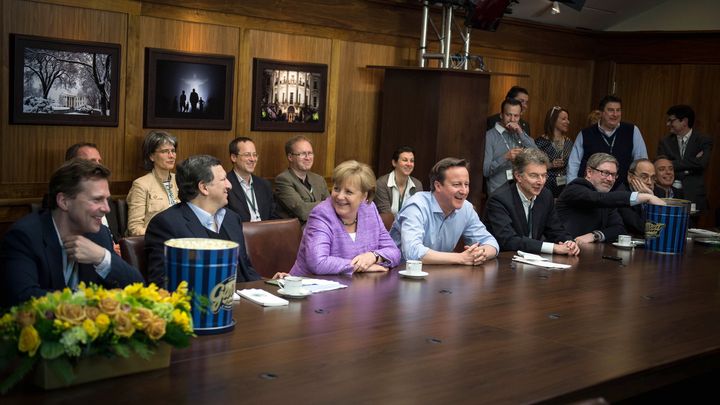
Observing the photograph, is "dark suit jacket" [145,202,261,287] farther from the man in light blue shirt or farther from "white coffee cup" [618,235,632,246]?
"white coffee cup" [618,235,632,246]

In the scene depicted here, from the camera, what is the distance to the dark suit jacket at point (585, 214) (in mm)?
5531

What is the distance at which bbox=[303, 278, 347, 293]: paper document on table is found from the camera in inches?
141

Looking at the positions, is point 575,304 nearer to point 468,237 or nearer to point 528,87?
point 468,237

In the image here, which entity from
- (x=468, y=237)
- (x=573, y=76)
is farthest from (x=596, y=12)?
(x=468, y=237)

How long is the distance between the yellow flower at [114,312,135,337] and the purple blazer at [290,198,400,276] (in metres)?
1.72

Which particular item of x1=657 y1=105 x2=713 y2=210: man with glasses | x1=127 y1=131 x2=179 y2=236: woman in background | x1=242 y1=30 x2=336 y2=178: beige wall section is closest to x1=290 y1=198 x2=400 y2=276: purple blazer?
x1=127 y1=131 x2=179 y2=236: woman in background

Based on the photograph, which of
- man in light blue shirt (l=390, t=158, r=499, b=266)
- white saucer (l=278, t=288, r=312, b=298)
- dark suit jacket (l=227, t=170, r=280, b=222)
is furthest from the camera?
dark suit jacket (l=227, t=170, r=280, b=222)

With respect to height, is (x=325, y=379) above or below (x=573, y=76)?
below

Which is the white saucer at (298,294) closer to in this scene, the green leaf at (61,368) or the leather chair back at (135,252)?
the leather chair back at (135,252)

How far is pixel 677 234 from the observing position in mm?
5074

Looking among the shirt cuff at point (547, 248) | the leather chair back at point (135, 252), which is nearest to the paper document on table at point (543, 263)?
the shirt cuff at point (547, 248)

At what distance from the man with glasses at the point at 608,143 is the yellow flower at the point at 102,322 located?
5.94 metres

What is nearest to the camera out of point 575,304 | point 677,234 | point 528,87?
point 575,304

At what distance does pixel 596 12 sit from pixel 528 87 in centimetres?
102
